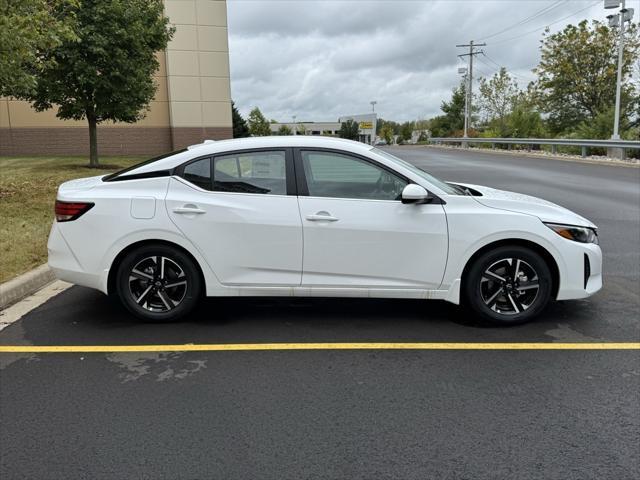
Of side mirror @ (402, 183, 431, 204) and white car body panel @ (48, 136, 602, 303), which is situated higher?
side mirror @ (402, 183, 431, 204)

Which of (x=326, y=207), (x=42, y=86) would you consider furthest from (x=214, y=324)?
(x=42, y=86)

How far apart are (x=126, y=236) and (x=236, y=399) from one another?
1905 millimetres

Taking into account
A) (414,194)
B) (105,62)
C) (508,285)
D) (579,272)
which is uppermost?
(105,62)

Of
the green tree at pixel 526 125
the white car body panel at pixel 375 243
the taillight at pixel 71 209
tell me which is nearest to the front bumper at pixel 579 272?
the white car body panel at pixel 375 243

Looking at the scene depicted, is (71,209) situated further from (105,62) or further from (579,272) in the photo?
(105,62)

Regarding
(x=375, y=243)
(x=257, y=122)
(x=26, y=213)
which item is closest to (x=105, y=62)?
(x=26, y=213)

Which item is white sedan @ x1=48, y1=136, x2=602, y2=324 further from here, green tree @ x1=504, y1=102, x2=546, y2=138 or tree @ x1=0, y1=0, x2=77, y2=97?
green tree @ x1=504, y1=102, x2=546, y2=138

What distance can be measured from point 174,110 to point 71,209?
25.0 meters

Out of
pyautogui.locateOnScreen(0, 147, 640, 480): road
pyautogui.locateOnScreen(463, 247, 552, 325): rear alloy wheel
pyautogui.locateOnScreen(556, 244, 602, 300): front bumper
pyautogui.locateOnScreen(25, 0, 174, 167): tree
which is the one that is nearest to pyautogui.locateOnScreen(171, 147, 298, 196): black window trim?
pyautogui.locateOnScreen(0, 147, 640, 480): road

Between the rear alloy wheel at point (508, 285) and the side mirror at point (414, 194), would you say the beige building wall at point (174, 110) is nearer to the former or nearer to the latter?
the side mirror at point (414, 194)

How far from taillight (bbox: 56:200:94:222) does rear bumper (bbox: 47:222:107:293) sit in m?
0.12

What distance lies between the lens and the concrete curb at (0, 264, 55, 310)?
5504mm

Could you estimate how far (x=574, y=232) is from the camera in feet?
16.0

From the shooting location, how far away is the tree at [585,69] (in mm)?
42250
